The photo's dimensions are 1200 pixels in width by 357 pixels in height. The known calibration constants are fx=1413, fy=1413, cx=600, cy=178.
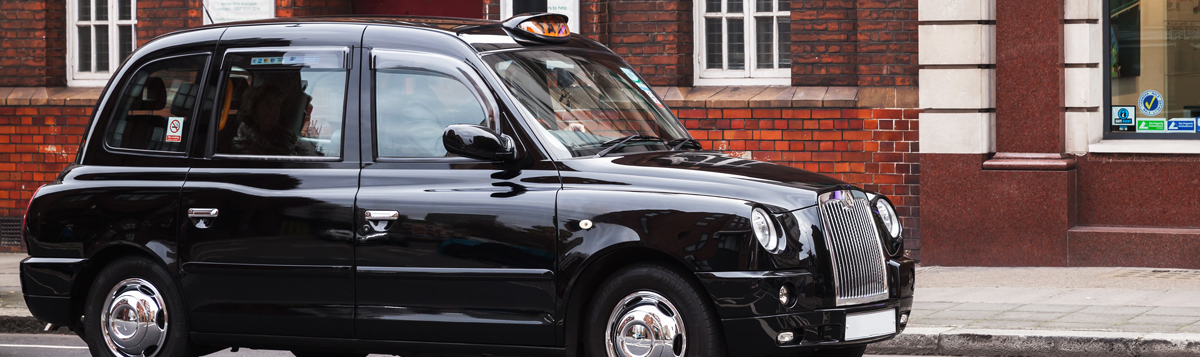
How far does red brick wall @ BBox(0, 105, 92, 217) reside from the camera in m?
13.5

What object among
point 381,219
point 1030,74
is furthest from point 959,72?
point 381,219

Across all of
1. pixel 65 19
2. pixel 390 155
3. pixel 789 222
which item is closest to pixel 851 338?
pixel 789 222

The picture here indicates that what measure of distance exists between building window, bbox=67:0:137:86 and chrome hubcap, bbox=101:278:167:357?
781cm

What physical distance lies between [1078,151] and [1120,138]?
0.35m

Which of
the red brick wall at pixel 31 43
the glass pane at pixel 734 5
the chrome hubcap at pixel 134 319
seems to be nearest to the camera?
the chrome hubcap at pixel 134 319

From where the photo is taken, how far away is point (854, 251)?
5.58 m

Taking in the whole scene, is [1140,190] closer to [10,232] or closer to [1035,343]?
[1035,343]

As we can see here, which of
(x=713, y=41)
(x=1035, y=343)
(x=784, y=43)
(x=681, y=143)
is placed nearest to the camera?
(x=681, y=143)

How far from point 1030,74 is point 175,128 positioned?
6.82 m

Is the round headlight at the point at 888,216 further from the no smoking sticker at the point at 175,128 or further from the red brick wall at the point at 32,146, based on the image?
the red brick wall at the point at 32,146

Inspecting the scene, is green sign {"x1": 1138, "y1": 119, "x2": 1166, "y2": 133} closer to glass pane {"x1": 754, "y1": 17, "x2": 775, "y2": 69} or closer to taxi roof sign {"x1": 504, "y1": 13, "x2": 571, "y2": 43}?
glass pane {"x1": 754, "y1": 17, "x2": 775, "y2": 69}

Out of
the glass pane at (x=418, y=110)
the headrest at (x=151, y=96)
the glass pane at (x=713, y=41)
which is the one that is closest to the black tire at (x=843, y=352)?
the glass pane at (x=418, y=110)

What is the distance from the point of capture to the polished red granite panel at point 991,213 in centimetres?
1081

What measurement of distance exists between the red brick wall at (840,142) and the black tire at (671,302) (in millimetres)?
6085
